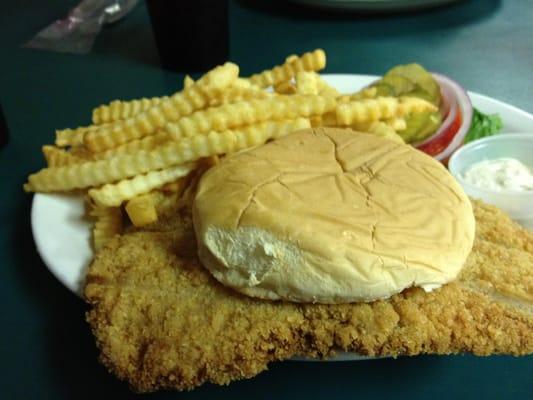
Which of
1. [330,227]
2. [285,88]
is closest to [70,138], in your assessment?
[285,88]

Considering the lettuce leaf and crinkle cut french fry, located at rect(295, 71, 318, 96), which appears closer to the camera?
crinkle cut french fry, located at rect(295, 71, 318, 96)

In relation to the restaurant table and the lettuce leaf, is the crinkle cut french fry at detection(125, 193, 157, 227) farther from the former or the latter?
the lettuce leaf

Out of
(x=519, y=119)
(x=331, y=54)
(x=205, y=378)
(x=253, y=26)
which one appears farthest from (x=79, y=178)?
(x=253, y=26)

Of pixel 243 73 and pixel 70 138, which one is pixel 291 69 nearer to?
pixel 70 138

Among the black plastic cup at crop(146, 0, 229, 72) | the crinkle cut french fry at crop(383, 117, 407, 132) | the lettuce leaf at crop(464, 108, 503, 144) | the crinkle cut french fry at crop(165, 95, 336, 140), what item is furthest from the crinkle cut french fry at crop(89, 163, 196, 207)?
the black plastic cup at crop(146, 0, 229, 72)

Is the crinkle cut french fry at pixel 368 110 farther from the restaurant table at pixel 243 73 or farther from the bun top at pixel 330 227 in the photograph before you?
the restaurant table at pixel 243 73

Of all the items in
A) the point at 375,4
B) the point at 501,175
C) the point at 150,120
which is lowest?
the point at 501,175

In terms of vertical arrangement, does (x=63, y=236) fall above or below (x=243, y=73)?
above
